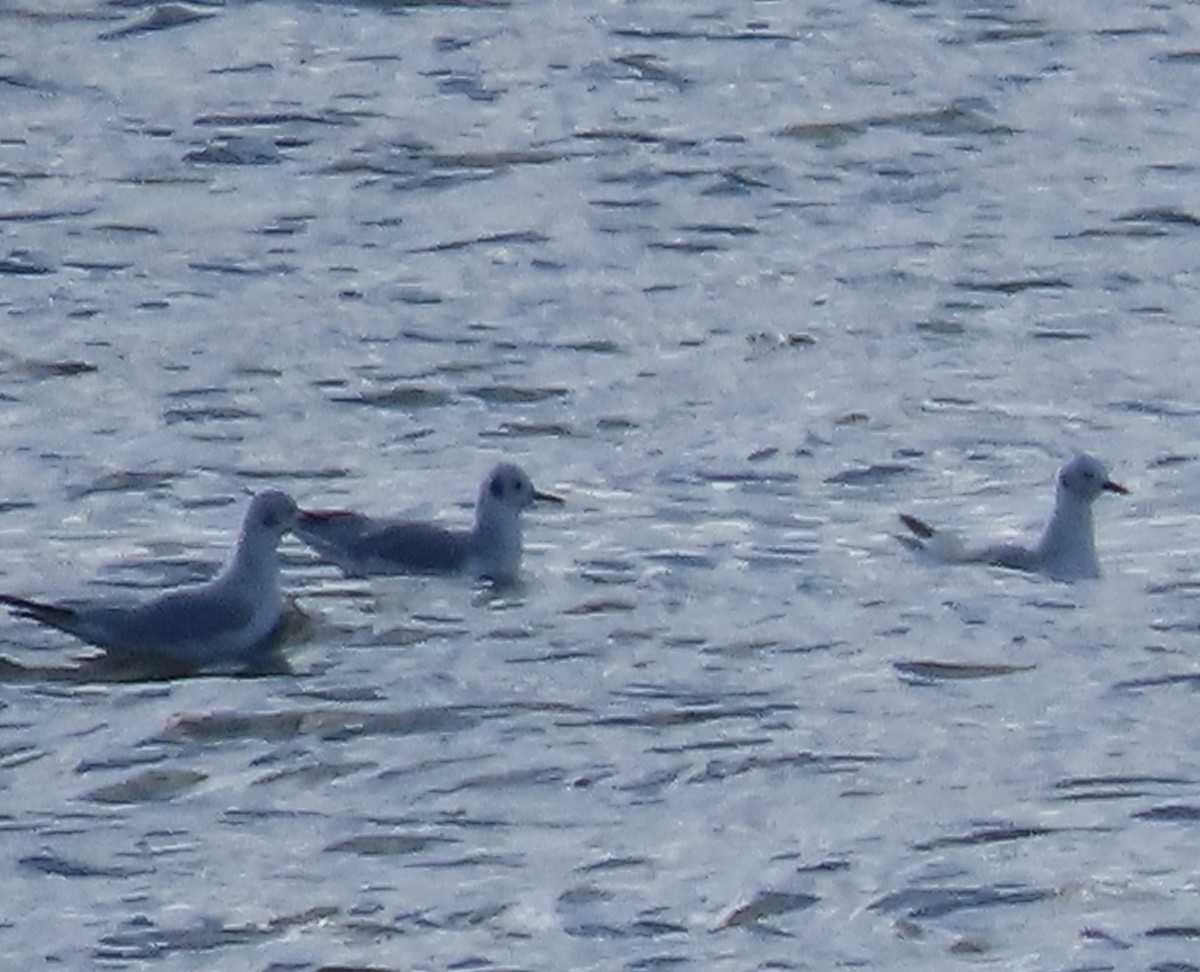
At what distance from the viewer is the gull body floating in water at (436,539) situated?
1086 cm

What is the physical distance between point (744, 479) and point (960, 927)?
3805 millimetres

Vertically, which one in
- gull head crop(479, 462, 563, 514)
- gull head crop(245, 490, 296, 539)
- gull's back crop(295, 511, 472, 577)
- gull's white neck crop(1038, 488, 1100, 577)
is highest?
gull head crop(245, 490, 296, 539)

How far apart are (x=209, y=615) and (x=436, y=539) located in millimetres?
976

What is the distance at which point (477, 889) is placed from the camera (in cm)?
844

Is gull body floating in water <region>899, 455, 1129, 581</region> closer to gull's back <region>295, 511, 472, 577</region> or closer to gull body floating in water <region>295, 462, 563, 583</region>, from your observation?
gull body floating in water <region>295, 462, 563, 583</region>

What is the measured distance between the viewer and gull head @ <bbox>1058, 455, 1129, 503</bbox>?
11.2 meters

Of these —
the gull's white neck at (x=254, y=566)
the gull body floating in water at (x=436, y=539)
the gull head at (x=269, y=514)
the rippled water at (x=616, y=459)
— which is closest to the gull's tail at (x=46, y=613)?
the rippled water at (x=616, y=459)

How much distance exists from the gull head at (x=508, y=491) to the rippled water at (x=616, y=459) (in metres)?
0.26

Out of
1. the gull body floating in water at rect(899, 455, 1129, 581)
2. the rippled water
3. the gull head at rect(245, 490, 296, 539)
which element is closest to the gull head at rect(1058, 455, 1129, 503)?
the gull body floating in water at rect(899, 455, 1129, 581)

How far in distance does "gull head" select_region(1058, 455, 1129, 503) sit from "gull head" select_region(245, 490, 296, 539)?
236 centimetres

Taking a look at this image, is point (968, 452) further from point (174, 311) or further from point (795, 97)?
point (795, 97)

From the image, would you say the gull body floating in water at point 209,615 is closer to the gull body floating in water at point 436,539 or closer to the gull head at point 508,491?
the gull body floating in water at point 436,539

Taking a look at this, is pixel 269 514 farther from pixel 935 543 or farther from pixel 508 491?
pixel 935 543

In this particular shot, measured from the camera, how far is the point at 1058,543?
36.3 ft
